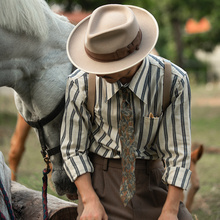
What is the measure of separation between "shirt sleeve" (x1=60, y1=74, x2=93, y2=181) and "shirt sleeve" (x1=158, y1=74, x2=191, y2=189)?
1.23ft

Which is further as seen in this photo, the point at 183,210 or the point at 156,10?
the point at 156,10

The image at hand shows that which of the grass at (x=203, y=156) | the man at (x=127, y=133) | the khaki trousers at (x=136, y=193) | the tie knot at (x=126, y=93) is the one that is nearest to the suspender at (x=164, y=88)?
the man at (x=127, y=133)

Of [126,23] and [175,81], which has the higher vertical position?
[126,23]

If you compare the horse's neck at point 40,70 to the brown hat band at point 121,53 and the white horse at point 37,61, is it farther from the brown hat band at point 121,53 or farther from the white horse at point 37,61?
the brown hat band at point 121,53

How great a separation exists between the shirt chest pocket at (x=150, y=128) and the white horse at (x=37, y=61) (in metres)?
0.48

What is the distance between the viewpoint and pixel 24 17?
1.89 meters

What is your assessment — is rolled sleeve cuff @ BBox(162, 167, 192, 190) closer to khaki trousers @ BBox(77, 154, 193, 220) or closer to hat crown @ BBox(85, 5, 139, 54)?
khaki trousers @ BBox(77, 154, 193, 220)

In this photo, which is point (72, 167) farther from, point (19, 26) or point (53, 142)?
point (19, 26)

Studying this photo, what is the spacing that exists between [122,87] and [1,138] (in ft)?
22.8

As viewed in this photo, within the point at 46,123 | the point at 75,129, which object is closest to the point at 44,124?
the point at 46,123

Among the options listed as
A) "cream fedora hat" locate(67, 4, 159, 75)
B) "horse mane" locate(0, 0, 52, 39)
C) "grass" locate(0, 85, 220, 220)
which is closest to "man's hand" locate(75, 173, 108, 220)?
"cream fedora hat" locate(67, 4, 159, 75)

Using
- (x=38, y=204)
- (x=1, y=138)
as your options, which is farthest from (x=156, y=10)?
(x=38, y=204)

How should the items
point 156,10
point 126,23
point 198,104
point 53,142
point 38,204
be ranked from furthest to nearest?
point 156,10, point 198,104, point 38,204, point 53,142, point 126,23

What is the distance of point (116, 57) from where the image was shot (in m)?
1.73
